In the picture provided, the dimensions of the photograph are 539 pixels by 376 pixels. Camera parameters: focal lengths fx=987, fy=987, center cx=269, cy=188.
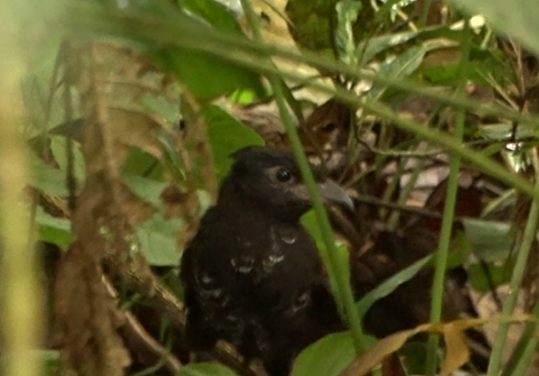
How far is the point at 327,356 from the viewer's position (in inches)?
44.4

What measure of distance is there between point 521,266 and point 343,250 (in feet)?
1.92

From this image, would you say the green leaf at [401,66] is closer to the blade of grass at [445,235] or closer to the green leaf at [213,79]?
the green leaf at [213,79]

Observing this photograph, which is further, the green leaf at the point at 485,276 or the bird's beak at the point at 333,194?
the green leaf at the point at 485,276

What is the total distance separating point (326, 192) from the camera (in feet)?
5.90

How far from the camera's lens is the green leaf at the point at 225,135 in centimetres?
163

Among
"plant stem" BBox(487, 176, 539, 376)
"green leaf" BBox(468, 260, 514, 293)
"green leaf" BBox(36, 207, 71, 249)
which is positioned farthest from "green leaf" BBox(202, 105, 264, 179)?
"plant stem" BBox(487, 176, 539, 376)

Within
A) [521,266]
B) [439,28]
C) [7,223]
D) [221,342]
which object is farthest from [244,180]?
[7,223]

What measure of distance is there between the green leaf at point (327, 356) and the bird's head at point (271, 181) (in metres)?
0.70

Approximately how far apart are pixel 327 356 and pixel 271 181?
794 millimetres

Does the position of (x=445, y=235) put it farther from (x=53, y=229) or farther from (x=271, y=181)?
(x=271, y=181)

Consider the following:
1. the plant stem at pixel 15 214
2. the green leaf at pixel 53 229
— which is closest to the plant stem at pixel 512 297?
the green leaf at pixel 53 229

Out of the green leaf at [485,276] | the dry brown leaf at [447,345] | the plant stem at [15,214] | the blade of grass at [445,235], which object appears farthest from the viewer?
the green leaf at [485,276]

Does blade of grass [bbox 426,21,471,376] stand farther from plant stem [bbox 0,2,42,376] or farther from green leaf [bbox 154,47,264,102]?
plant stem [bbox 0,2,42,376]

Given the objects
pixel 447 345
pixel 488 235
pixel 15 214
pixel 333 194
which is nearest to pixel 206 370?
pixel 447 345
